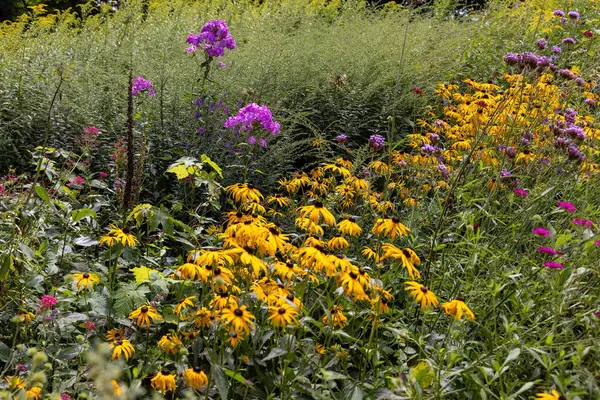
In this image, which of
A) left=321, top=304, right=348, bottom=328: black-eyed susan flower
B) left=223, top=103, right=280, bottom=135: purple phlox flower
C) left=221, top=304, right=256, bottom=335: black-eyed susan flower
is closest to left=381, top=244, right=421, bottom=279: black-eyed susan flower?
left=321, top=304, right=348, bottom=328: black-eyed susan flower

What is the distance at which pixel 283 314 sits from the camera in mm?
1612

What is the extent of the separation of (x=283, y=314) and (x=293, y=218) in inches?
61.7

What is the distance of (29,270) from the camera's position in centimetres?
217

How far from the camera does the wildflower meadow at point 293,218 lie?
175 cm

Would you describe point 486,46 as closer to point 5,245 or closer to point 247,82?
point 247,82

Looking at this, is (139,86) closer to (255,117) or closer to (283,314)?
(255,117)

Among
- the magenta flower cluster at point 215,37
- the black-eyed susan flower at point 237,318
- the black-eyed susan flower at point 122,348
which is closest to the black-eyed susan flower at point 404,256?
the black-eyed susan flower at point 237,318

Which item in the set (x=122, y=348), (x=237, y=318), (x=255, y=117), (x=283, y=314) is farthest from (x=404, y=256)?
(x=255, y=117)

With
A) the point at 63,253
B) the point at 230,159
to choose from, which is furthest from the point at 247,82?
the point at 63,253

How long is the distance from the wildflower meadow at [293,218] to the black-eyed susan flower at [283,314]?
2cm

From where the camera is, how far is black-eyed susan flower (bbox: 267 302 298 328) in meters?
1.60

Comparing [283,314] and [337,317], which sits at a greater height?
[283,314]

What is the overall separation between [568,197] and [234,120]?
172cm

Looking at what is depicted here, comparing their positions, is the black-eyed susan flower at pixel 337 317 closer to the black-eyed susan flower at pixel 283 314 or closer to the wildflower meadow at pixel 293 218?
the wildflower meadow at pixel 293 218
